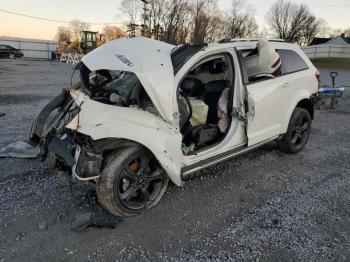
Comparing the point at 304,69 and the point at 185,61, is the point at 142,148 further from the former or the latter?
the point at 304,69

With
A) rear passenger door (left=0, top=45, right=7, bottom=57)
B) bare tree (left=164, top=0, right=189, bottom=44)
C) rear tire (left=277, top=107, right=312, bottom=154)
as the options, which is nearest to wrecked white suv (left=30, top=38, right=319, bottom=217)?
rear tire (left=277, top=107, right=312, bottom=154)

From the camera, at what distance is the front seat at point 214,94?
165 inches

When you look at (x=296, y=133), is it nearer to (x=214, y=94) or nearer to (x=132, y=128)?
(x=214, y=94)

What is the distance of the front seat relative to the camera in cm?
420

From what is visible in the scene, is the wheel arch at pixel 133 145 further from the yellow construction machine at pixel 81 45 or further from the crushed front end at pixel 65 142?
the yellow construction machine at pixel 81 45

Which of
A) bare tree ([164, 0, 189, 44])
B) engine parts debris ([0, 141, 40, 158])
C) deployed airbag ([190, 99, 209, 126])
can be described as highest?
bare tree ([164, 0, 189, 44])

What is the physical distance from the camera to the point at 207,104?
424 centimetres

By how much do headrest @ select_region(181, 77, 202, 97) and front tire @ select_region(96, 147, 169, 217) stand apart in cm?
144

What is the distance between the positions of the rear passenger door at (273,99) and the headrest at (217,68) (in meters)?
0.46

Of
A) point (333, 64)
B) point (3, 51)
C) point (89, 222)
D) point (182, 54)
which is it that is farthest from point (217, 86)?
point (333, 64)

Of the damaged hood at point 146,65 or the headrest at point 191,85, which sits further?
the headrest at point 191,85

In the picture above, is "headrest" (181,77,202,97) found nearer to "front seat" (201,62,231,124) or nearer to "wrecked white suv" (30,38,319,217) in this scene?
"wrecked white suv" (30,38,319,217)

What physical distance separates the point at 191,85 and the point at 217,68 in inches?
17.6

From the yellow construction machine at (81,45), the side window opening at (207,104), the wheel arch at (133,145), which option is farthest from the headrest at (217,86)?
the yellow construction machine at (81,45)
